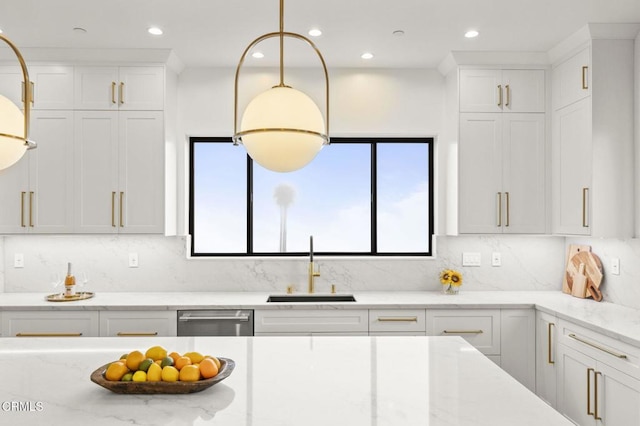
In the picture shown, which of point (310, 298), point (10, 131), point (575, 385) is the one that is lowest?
point (575, 385)

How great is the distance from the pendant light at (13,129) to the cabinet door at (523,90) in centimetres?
296

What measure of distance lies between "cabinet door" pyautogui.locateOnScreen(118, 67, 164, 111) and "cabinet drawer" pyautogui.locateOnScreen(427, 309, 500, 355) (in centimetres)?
239

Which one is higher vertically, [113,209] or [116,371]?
[113,209]

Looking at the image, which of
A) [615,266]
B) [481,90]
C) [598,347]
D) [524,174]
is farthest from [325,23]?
[615,266]

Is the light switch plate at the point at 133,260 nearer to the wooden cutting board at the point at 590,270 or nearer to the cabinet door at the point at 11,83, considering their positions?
the cabinet door at the point at 11,83

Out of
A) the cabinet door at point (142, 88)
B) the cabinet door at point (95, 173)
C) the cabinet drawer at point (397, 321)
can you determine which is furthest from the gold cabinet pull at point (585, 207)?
the cabinet door at point (95, 173)

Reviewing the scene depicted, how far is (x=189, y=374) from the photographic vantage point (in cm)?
138

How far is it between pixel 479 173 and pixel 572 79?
2.76 feet

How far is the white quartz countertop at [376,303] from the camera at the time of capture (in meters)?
2.79

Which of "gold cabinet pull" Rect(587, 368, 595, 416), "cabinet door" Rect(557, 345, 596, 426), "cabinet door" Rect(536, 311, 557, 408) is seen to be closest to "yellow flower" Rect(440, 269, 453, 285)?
"cabinet door" Rect(536, 311, 557, 408)

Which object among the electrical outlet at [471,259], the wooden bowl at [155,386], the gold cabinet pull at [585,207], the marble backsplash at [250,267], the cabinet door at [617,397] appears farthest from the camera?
the electrical outlet at [471,259]

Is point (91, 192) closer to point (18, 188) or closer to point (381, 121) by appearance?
point (18, 188)

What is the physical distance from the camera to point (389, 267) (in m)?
3.58

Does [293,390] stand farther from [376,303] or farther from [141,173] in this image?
[141,173]
